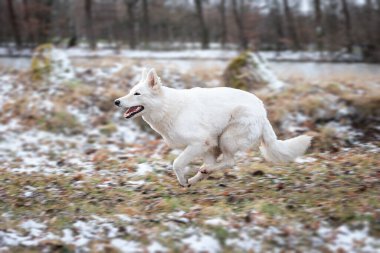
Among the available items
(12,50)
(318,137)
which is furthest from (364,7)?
(12,50)

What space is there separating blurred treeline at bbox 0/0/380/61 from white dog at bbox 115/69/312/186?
51.7 ft

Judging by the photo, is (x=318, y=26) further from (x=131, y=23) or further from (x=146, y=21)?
(x=131, y=23)

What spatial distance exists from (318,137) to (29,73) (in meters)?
11.0

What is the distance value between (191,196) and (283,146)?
4.51ft

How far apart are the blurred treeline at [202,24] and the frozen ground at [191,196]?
1191 cm

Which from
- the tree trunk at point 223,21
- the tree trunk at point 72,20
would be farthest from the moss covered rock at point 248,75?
the tree trunk at point 72,20

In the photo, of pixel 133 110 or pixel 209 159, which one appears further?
pixel 209 159

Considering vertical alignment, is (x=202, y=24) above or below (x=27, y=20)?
below

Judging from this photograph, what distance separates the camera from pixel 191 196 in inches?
228

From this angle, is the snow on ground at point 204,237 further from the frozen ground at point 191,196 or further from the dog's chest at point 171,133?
the dog's chest at point 171,133

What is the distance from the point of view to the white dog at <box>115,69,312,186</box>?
570 cm

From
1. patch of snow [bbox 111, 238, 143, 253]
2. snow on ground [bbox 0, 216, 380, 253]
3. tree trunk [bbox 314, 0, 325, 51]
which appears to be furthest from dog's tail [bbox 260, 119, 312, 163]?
tree trunk [bbox 314, 0, 325, 51]

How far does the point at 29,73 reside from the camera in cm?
1609

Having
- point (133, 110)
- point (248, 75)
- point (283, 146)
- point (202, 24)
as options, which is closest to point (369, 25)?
point (248, 75)
